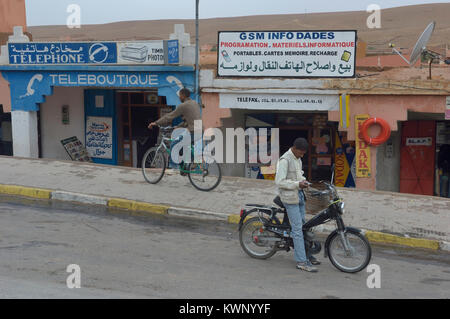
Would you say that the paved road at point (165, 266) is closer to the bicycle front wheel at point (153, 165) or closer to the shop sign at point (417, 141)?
the bicycle front wheel at point (153, 165)

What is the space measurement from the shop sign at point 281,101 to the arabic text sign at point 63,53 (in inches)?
132

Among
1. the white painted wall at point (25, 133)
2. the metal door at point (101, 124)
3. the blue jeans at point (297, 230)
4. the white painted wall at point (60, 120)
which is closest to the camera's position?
the blue jeans at point (297, 230)

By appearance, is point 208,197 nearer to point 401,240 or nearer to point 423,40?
point 401,240

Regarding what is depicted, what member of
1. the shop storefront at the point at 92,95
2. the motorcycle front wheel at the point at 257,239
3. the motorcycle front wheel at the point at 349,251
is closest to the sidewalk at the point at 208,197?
the motorcycle front wheel at the point at 257,239

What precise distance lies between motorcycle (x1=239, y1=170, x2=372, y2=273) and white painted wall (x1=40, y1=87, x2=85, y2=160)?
11448 millimetres

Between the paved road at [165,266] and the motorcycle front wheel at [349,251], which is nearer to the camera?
the paved road at [165,266]

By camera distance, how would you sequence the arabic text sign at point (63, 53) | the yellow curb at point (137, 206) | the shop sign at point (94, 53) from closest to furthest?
the yellow curb at point (137, 206)
the shop sign at point (94, 53)
the arabic text sign at point (63, 53)

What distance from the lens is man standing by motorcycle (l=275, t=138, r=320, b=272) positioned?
6.74 m

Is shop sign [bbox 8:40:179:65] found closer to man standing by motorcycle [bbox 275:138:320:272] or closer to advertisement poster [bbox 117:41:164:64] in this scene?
advertisement poster [bbox 117:41:164:64]

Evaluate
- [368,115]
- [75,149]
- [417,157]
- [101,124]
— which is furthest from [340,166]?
[75,149]

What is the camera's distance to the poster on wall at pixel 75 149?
17.2 m
